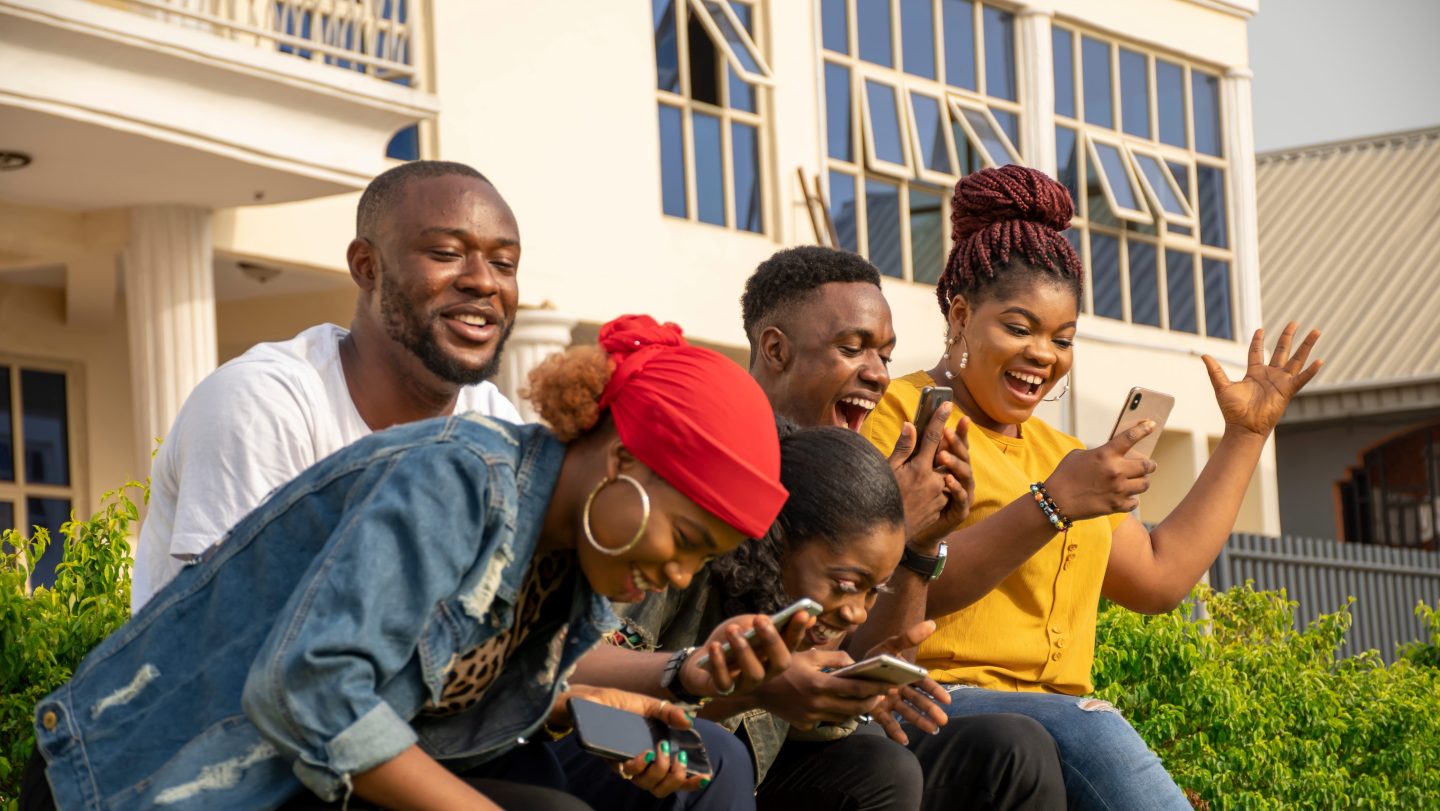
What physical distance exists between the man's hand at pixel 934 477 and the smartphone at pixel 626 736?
789 mm

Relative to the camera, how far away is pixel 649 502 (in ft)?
9.64

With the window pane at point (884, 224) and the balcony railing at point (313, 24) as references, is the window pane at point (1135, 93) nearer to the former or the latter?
the window pane at point (884, 224)

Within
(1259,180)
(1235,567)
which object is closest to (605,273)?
(1235,567)

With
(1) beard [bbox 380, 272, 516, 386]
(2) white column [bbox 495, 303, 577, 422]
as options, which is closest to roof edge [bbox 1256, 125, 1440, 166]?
(2) white column [bbox 495, 303, 577, 422]

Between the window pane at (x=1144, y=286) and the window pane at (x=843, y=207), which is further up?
the window pane at (x=843, y=207)

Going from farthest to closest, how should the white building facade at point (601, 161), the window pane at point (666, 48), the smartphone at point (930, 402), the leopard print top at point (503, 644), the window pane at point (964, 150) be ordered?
1. the window pane at point (964, 150)
2. the window pane at point (666, 48)
3. the white building facade at point (601, 161)
4. the smartphone at point (930, 402)
5. the leopard print top at point (503, 644)

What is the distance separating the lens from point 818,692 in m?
3.52

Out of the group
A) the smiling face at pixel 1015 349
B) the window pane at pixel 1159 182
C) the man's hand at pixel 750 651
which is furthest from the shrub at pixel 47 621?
the window pane at pixel 1159 182

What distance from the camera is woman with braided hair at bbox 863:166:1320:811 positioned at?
4.10 meters

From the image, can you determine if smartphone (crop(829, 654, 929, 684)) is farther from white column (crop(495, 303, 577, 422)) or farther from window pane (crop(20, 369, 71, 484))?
window pane (crop(20, 369, 71, 484))

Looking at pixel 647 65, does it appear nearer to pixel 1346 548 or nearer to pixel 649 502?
pixel 1346 548

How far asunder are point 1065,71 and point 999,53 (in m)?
0.94

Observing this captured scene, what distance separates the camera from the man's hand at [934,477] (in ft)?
12.7

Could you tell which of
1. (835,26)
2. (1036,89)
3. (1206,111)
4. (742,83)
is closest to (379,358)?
(742,83)
